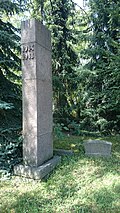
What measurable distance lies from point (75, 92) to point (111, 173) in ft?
21.4

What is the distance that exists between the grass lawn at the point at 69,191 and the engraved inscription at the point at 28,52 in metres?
2.30

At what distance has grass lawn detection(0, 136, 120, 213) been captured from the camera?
10.0 feet

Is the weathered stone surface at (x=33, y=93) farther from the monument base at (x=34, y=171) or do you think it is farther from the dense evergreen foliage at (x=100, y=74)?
the dense evergreen foliage at (x=100, y=74)

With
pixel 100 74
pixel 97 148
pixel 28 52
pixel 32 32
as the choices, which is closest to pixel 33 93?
pixel 28 52

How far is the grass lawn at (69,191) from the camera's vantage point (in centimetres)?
305

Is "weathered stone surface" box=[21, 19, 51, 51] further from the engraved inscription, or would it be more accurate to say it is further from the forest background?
the forest background

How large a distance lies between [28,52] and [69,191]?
2.65m

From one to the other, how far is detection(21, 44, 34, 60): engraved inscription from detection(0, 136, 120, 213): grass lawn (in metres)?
2.30

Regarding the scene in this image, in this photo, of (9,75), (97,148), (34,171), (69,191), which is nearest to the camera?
(69,191)

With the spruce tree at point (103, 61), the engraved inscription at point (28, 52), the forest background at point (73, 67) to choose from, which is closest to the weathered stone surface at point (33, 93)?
the engraved inscription at point (28, 52)

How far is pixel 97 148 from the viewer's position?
213 inches

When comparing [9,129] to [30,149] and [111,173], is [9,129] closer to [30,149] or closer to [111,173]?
[30,149]

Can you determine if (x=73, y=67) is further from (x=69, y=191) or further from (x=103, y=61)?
(x=69, y=191)

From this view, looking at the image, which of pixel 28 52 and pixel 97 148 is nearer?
pixel 28 52
